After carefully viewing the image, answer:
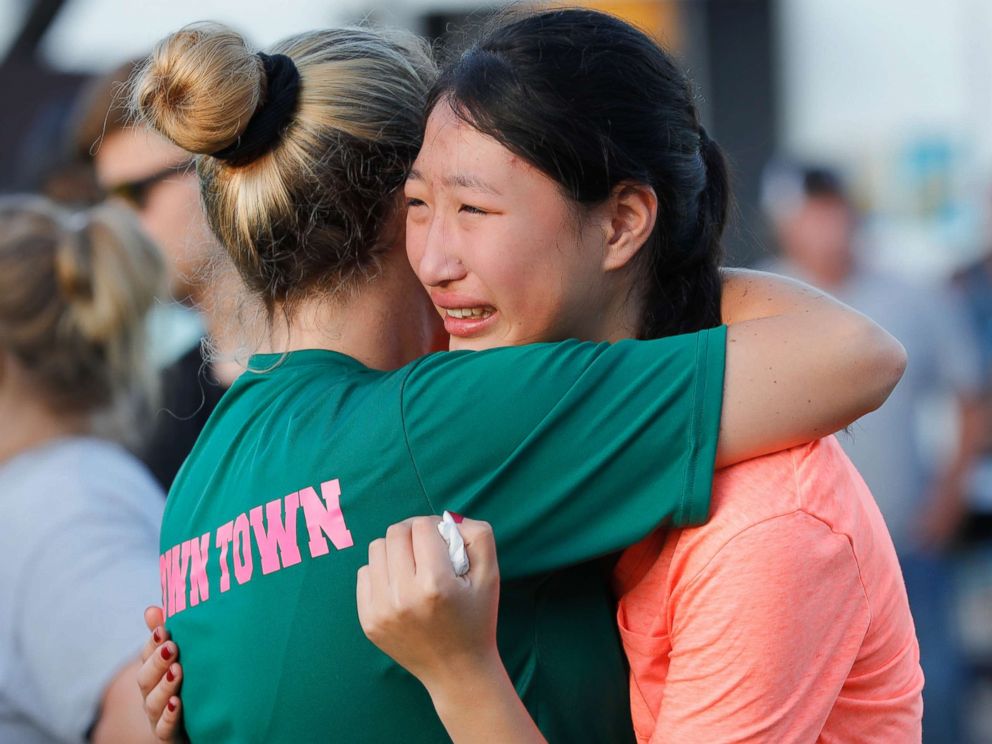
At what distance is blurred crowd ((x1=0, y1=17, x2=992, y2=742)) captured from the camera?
2398 mm

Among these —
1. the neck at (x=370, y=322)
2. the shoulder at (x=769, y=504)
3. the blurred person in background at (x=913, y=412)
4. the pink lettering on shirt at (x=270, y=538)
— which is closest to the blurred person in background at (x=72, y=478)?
the pink lettering on shirt at (x=270, y=538)

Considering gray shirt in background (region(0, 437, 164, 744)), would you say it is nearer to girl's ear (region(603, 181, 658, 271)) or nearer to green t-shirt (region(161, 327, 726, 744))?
green t-shirt (region(161, 327, 726, 744))

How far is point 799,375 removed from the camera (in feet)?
4.95

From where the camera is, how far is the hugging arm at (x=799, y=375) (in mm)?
1486

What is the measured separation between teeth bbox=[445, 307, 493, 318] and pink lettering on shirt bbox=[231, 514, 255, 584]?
0.36 metres

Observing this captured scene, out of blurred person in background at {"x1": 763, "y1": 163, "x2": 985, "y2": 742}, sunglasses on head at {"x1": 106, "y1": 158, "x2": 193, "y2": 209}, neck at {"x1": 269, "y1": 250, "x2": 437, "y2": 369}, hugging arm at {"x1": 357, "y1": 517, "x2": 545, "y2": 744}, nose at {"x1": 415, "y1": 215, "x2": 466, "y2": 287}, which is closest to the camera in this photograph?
hugging arm at {"x1": 357, "y1": 517, "x2": 545, "y2": 744}

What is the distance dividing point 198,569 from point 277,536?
17 centimetres

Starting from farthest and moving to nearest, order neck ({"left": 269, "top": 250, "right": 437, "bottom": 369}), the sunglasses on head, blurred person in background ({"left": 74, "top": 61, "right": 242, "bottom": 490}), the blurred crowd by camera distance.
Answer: the sunglasses on head, blurred person in background ({"left": 74, "top": 61, "right": 242, "bottom": 490}), the blurred crowd, neck ({"left": 269, "top": 250, "right": 437, "bottom": 369})

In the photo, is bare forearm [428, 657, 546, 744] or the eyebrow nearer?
bare forearm [428, 657, 546, 744]

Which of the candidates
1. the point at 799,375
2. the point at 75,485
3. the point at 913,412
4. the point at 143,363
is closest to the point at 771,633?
the point at 799,375

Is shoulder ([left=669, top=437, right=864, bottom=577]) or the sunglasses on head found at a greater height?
shoulder ([left=669, top=437, right=864, bottom=577])

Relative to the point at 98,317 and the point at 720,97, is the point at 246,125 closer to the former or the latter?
the point at 98,317

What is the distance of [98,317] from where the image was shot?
2.79m

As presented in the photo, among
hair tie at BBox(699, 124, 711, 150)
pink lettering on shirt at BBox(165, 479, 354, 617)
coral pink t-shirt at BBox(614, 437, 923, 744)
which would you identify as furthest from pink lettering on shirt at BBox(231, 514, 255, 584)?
hair tie at BBox(699, 124, 711, 150)
